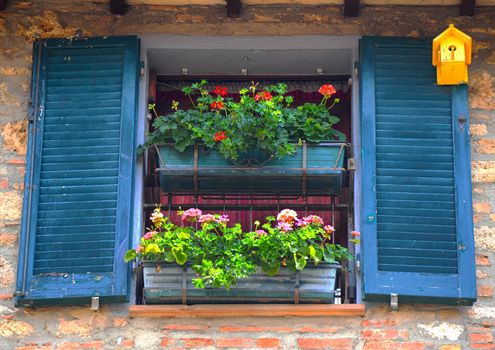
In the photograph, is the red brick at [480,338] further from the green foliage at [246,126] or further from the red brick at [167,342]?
the red brick at [167,342]

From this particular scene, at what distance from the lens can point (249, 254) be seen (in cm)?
634

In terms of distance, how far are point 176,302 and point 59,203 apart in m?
0.87

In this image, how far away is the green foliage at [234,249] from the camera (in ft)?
20.5

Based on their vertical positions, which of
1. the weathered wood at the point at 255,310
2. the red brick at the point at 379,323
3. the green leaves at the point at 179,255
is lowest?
the red brick at the point at 379,323

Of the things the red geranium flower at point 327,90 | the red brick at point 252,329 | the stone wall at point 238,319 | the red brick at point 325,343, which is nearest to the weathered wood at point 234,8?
the stone wall at point 238,319

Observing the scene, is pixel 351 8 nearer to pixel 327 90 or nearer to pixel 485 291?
pixel 327 90

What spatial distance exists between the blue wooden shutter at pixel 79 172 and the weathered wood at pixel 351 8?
1247 millimetres

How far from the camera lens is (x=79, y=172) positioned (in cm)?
675

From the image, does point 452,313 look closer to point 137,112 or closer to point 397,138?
point 397,138

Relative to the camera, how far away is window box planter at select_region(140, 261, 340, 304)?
6.36 meters

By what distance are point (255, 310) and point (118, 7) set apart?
205 centimetres

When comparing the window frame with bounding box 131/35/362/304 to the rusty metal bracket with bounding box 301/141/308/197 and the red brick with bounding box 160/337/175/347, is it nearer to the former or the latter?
the rusty metal bracket with bounding box 301/141/308/197

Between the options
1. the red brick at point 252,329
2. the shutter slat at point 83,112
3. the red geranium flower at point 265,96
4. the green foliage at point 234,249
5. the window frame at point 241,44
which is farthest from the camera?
the window frame at point 241,44

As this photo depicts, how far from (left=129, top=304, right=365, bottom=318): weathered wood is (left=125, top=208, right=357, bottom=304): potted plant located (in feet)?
0.14
